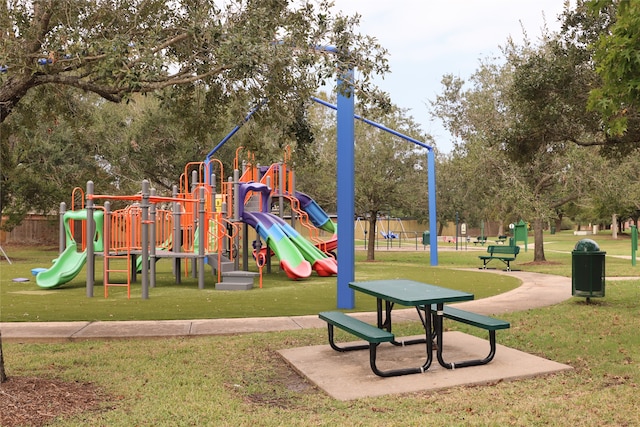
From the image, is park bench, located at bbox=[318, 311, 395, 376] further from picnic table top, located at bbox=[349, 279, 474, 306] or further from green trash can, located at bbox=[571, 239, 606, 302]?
green trash can, located at bbox=[571, 239, 606, 302]

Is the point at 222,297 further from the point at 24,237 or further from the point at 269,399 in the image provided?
the point at 24,237

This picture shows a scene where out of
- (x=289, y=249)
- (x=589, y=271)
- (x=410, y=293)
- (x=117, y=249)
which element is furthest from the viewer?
(x=289, y=249)

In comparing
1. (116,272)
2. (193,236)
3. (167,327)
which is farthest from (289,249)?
(167,327)

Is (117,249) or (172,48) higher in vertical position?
(172,48)

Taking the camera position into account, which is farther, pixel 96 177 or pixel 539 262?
pixel 96 177

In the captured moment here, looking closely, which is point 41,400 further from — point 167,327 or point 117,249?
point 117,249

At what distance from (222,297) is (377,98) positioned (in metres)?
6.90

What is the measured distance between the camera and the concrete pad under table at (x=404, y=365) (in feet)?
16.4

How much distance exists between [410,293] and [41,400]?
3421mm

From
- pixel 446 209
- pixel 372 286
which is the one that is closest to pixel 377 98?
pixel 372 286

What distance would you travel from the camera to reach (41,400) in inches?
183

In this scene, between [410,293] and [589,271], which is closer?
[410,293]

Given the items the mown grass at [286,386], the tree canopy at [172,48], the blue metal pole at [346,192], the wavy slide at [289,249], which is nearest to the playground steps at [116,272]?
the wavy slide at [289,249]

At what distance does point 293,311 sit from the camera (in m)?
9.77
